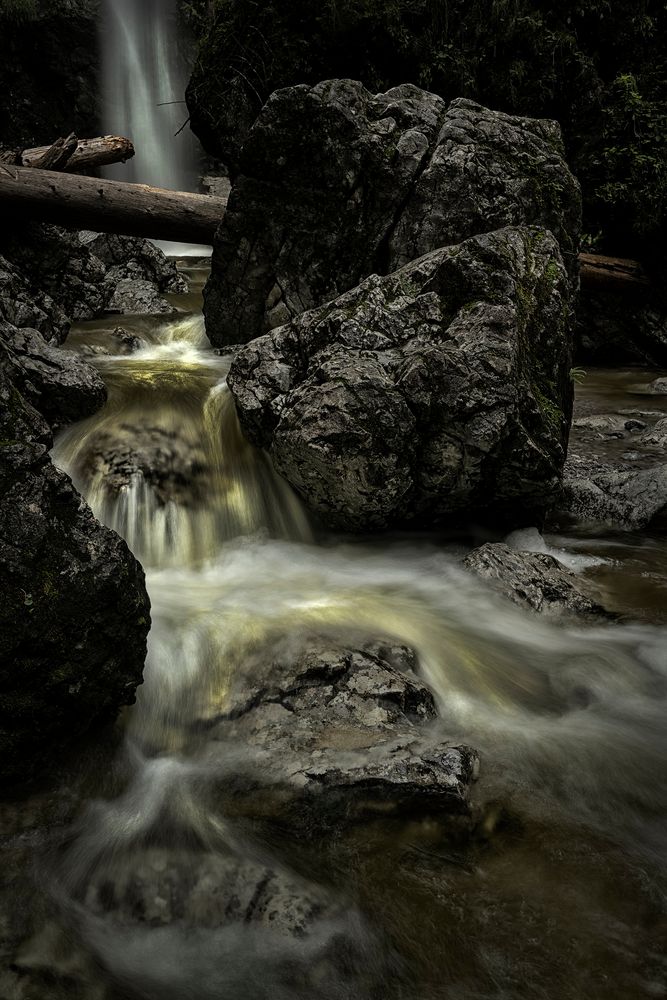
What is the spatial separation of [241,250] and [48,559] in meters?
5.77

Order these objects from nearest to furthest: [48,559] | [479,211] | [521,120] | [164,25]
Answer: [48,559], [479,211], [521,120], [164,25]

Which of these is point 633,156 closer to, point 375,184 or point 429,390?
point 375,184

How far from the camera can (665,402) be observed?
343 inches

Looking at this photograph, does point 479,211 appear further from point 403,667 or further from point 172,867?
point 172,867

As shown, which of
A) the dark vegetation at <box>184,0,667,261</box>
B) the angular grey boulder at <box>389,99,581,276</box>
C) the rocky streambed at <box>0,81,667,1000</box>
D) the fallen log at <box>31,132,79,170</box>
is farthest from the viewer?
the dark vegetation at <box>184,0,667,261</box>

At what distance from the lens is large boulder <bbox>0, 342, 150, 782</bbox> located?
8.22 ft

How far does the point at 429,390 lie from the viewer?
15.5 ft

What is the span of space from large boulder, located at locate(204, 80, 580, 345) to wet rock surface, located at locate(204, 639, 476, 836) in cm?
488

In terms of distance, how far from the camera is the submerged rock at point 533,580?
169 inches

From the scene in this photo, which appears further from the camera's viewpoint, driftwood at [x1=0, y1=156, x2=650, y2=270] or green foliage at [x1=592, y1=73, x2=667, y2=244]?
green foliage at [x1=592, y1=73, x2=667, y2=244]

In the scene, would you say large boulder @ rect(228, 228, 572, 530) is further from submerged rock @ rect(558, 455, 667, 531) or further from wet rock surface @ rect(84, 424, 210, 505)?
submerged rock @ rect(558, 455, 667, 531)

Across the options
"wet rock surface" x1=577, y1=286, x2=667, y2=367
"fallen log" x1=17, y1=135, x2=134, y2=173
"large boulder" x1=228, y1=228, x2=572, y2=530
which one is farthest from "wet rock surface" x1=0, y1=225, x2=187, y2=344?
"wet rock surface" x1=577, y1=286, x2=667, y2=367

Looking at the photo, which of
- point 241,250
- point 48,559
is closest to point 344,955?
point 48,559

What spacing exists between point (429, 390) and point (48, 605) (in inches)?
126
